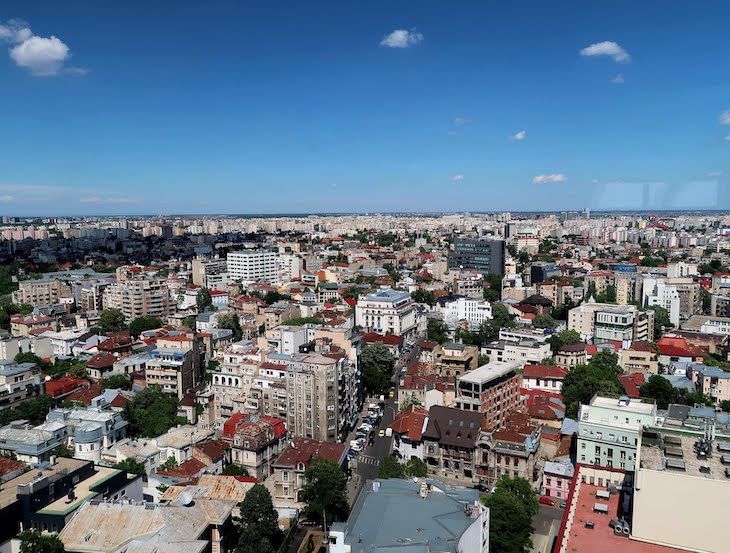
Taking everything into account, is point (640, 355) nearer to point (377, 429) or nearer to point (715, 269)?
point (377, 429)

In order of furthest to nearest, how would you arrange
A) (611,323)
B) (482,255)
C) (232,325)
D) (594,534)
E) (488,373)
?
(482,255) < (232,325) < (611,323) < (488,373) < (594,534)

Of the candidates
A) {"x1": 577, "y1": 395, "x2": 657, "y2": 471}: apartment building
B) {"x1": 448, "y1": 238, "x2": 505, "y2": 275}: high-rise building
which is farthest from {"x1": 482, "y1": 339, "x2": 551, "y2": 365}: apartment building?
{"x1": 448, "y1": 238, "x2": 505, "y2": 275}: high-rise building

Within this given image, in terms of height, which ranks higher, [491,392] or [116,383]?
[491,392]

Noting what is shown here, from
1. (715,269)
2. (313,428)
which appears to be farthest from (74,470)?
(715,269)

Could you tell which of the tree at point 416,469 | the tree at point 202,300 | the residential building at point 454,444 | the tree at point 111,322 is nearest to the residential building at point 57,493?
the tree at point 416,469

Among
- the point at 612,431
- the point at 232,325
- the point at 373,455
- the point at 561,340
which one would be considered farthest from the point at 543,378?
the point at 232,325

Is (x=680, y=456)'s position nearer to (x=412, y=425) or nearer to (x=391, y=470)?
(x=391, y=470)
